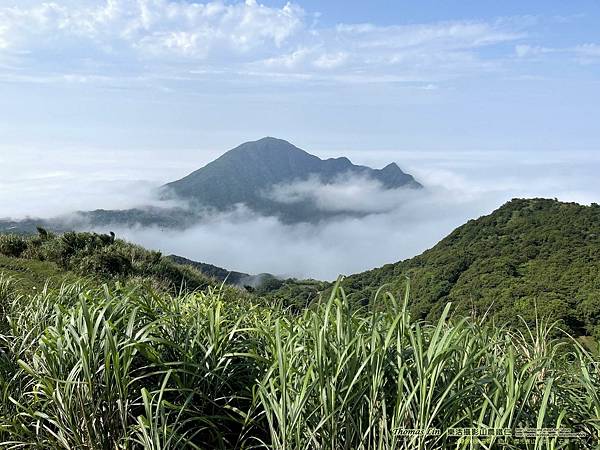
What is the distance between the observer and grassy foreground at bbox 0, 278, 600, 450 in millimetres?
2215

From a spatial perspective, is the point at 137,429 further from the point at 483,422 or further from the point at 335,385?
the point at 483,422

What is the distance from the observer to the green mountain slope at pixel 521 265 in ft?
79.7

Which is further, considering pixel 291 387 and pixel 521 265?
pixel 521 265

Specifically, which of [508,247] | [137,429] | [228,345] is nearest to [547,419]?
[228,345]

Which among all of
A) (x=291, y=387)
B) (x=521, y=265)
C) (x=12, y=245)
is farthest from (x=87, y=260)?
(x=521, y=265)

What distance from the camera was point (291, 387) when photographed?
7.85 feet

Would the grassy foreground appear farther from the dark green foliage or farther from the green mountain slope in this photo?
the green mountain slope

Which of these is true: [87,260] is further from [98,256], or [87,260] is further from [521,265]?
[521,265]

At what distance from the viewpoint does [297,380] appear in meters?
2.39

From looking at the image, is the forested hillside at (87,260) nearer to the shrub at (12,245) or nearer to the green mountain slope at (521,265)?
the shrub at (12,245)

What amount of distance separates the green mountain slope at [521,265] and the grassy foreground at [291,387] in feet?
54.0

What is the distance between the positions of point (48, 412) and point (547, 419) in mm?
2316

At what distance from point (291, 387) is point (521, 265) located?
1582 inches

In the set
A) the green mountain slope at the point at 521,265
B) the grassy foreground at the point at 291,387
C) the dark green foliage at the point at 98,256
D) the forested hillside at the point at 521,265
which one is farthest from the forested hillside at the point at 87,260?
the green mountain slope at the point at 521,265
